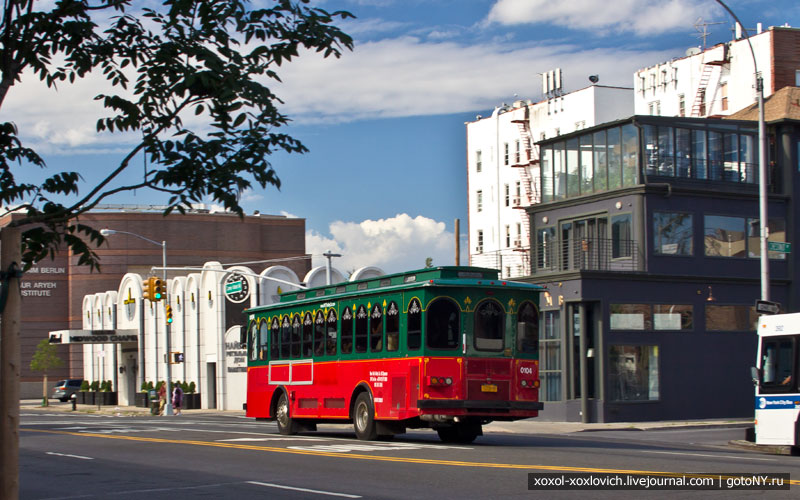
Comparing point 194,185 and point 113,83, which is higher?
point 113,83

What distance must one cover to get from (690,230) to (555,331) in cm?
610

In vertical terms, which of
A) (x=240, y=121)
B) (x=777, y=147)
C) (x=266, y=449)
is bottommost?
(x=266, y=449)

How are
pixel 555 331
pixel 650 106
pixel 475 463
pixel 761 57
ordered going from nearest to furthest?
pixel 475 463 → pixel 555 331 → pixel 761 57 → pixel 650 106

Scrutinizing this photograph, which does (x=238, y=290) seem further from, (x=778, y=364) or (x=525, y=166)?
(x=778, y=364)

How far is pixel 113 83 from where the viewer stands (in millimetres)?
9188

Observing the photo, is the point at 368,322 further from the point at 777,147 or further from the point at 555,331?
the point at 777,147

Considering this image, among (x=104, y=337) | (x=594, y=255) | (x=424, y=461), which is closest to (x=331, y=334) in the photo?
(x=424, y=461)

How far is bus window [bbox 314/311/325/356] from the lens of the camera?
81.8 ft

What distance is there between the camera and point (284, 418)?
26.6 meters

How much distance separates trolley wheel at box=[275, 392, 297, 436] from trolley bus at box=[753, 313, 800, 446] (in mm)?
11205

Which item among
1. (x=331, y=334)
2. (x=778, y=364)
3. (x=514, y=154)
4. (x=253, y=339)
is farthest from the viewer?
(x=514, y=154)

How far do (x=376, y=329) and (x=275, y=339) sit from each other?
5664 mm

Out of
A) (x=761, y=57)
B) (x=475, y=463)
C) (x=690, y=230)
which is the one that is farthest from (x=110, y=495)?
(x=761, y=57)

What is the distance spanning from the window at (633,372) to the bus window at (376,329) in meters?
15.0
